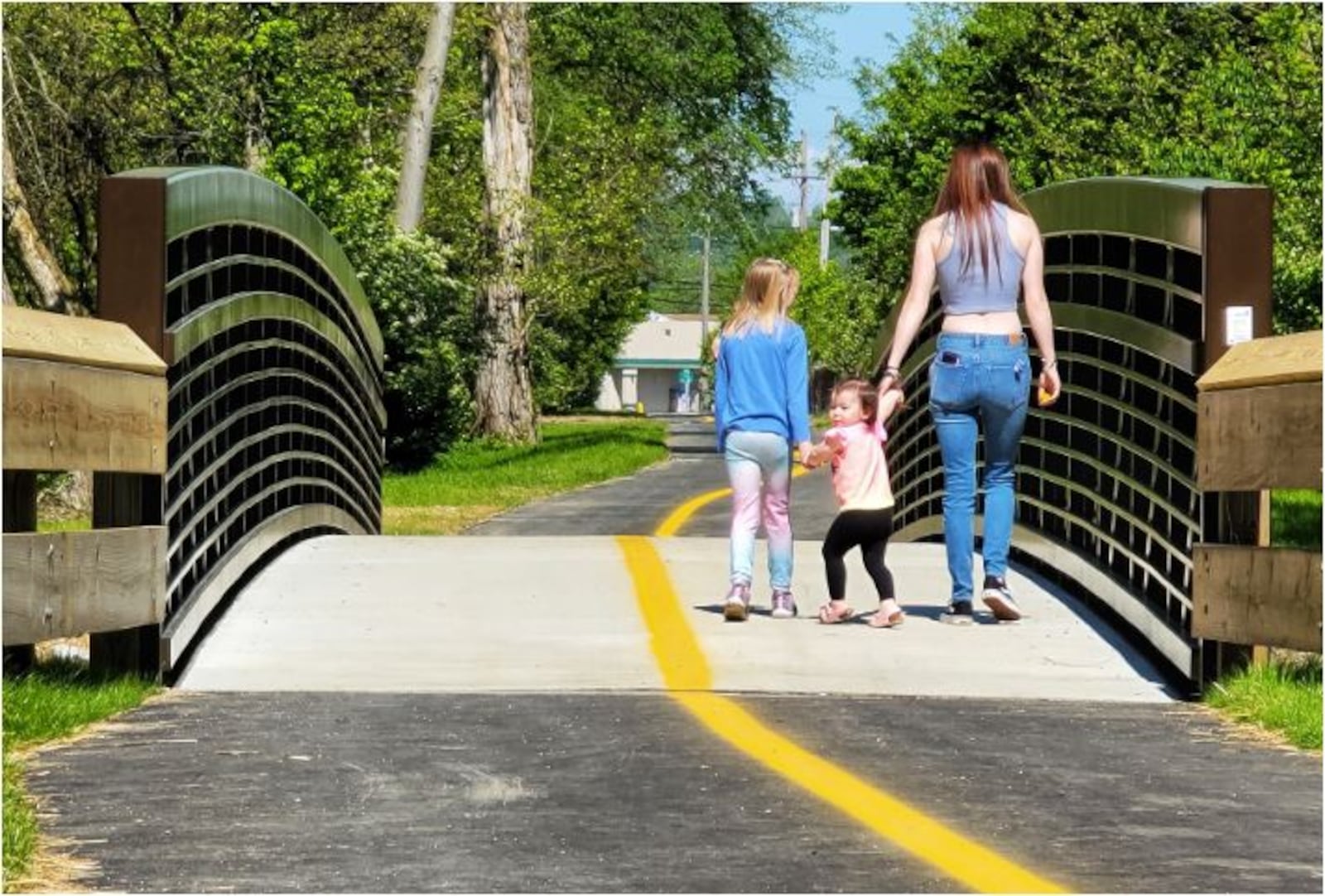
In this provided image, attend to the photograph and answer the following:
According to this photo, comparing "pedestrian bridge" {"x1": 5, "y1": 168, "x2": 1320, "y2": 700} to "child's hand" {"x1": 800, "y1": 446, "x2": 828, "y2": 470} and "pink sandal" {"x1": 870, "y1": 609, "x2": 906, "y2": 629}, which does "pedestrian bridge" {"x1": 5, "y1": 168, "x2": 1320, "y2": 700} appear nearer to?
"pink sandal" {"x1": 870, "y1": 609, "x2": 906, "y2": 629}

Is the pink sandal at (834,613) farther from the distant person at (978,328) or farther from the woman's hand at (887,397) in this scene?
the woman's hand at (887,397)

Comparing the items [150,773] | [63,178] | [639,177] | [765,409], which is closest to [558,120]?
[639,177]

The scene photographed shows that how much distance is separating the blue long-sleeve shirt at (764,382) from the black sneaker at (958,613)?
3.17 ft

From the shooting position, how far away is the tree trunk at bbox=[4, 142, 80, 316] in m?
25.4

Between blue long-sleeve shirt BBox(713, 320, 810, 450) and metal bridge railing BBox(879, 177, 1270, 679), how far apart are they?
1.45 metres

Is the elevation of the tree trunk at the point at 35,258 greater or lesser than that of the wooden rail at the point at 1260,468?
greater

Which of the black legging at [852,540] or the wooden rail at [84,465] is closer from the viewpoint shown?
the wooden rail at [84,465]

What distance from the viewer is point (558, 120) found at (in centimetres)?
5853

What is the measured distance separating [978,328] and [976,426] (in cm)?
41

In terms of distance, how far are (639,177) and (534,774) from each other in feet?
141

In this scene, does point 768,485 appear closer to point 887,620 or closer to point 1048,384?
point 887,620

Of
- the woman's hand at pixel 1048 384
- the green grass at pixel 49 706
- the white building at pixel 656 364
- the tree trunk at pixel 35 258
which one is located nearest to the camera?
the green grass at pixel 49 706

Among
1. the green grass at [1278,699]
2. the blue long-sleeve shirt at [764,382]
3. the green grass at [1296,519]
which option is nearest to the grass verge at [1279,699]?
the green grass at [1278,699]

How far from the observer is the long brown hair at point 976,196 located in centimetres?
1107
